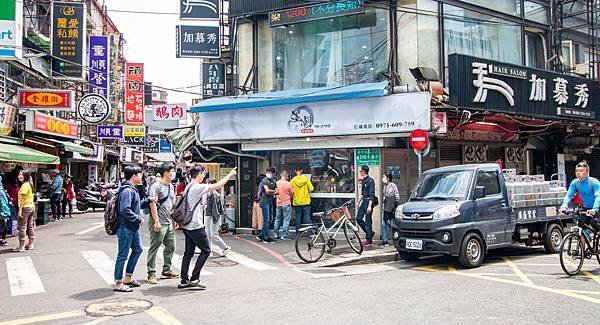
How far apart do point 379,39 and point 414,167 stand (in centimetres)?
380

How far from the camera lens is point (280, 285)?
838cm

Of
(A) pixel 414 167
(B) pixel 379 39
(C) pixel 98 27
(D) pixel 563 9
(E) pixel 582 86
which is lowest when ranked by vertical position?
(A) pixel 414 167

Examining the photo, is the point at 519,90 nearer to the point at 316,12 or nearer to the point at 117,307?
the point at 316,12

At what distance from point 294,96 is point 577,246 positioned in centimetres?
802

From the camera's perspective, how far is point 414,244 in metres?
10.1

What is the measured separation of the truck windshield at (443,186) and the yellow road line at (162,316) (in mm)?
6063

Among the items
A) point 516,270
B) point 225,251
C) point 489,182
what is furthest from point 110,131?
point 516,270

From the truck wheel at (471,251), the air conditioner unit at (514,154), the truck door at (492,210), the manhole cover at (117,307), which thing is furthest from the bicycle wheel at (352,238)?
the air conditioner unit at (514,154)

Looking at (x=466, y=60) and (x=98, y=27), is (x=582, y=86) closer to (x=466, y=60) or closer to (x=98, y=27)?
(x=466, y=60)

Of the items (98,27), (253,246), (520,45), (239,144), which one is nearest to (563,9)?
(520,45)

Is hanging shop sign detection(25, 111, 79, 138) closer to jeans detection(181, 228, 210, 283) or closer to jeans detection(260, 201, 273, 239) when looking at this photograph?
jeans detection(260, 201, 273, 239)

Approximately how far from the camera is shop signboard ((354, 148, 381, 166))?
1356 cm

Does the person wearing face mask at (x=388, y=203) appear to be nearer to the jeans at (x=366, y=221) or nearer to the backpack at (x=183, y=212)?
the jeans at (x=366, y=221)

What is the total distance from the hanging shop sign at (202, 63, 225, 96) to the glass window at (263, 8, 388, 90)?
8.99 ft
